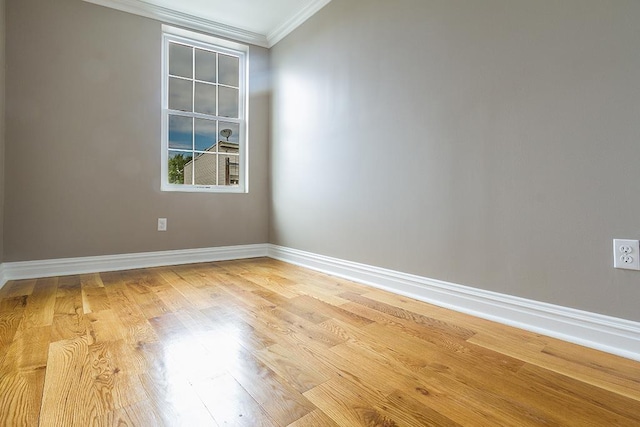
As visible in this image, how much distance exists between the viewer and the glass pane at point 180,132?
314 centimetres

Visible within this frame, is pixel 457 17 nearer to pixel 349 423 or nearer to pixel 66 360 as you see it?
pixel 349 423

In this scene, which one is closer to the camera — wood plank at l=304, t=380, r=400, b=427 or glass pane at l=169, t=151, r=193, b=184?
wood plank at l=304, t=380, r=400, b=427

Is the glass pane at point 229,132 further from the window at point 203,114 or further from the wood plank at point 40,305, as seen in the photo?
the wood plank at point 40,305

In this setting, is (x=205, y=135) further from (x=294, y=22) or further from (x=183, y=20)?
(x=294, y=22)

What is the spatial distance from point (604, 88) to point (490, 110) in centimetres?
45

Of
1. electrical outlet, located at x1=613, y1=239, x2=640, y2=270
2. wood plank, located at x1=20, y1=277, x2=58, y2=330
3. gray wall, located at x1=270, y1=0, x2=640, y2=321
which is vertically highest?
gray wall, located at x1=270, y1=0, x2=640, y2=321

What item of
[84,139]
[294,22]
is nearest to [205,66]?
[294,22]

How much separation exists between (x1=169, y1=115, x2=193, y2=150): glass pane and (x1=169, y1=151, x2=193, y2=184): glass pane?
3.2 inches

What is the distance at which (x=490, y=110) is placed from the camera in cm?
168

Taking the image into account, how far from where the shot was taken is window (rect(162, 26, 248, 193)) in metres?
3.13

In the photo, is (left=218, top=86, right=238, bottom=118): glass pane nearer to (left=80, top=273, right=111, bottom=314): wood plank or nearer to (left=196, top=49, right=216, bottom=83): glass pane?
(left=196, top=49, right=216, bottom=83): glass pane

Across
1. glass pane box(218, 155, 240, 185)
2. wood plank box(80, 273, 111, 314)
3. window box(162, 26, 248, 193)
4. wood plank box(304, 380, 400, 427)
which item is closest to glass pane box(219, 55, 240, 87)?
window box(162, 26, 248, 193)

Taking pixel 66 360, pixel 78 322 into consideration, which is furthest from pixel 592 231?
pixel 78 322

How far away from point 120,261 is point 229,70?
218 cm
